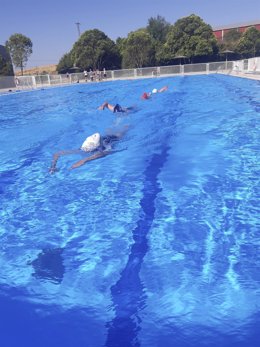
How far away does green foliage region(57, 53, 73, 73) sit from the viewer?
4286cm

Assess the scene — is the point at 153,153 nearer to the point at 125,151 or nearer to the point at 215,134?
the point at 125,151

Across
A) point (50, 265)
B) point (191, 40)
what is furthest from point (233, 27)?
point (50, 265)

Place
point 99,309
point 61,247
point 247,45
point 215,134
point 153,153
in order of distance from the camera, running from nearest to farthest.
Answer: point 99,309 → point 61,247 → point 153,153 → point 215,134 → point 247,45

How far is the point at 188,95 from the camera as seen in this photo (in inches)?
682

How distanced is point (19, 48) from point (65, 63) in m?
6.05

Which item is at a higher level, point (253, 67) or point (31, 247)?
point (253, 67)

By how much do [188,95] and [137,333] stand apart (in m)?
15.7

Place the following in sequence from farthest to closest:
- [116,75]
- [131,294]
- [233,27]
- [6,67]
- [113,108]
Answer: [233,27] → [6,67] → [116,75] → [113,108] → [131,294]

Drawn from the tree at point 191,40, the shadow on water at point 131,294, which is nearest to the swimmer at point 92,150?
the shadow on water at point 131,294

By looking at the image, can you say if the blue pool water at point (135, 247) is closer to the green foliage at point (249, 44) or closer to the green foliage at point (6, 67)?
the green foliage at point (6, 67)

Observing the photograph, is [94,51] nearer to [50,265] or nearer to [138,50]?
[138,50]

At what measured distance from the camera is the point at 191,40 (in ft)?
119

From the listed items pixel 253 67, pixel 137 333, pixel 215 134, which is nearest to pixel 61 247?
pixel 137 333

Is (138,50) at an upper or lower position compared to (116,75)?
upper
